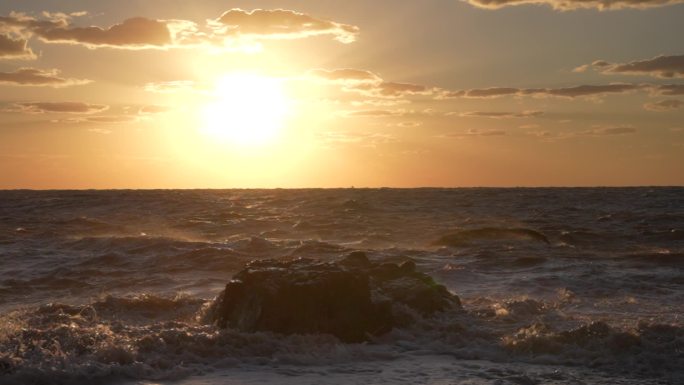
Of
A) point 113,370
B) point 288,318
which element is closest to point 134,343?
point 113,370

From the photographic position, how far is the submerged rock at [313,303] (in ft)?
36.9

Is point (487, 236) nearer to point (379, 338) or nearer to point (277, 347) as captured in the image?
point (379, 338)

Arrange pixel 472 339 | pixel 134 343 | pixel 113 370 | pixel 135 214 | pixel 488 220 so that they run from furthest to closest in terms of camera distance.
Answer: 1. pixel 135 214
2. pixel 488 220
3. pixel 472 339
4. pixel 134 343
5. pixel 113 370

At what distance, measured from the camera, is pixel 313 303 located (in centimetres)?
A: 1156

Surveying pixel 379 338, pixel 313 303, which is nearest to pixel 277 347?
pixel 313 303

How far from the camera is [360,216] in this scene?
38.2 metres

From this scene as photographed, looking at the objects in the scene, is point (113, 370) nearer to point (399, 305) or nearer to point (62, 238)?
point (399, 305)

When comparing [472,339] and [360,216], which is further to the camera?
[360,216]

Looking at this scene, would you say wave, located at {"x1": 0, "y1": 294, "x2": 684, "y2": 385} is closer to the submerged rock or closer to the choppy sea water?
the choppy sea water

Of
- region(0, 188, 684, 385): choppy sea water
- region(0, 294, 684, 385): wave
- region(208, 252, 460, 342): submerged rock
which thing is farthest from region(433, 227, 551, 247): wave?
region(0, 294, 684, 385): wave

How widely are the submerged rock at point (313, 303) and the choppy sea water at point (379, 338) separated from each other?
1.14 ft

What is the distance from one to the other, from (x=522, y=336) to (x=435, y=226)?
2193 cm

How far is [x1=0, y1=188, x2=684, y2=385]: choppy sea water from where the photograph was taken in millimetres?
9469

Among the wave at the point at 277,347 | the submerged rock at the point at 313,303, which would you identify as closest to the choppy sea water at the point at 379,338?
the wave at the point at 277,347
